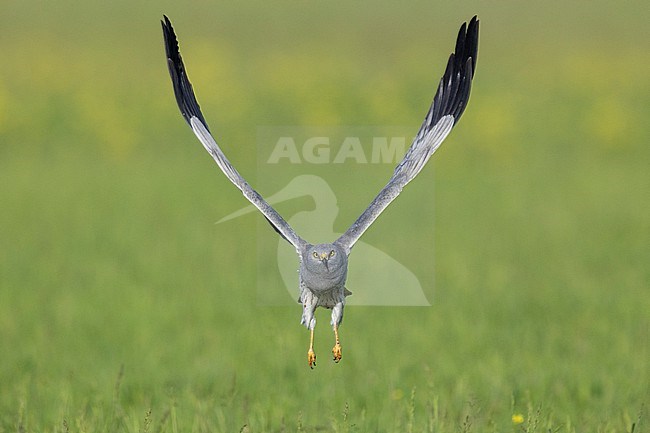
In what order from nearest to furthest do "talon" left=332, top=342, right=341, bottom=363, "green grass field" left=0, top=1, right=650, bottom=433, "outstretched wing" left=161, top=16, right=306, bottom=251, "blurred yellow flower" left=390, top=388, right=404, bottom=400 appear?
"talon" left=332, top=342, right=341, bottom=363
"outstretched wing" left=161, top=16, right=306, bottom=251
"blurred yellow flower" left=390, top=388, right=404, bottom=400
"green grass field" left=0, top=1, right=650, bottom=433

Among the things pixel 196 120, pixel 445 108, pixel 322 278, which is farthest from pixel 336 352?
pixel 445 108

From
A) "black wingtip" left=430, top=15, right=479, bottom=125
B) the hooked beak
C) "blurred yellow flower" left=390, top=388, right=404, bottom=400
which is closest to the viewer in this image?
the hooked beak

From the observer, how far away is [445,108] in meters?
5.59

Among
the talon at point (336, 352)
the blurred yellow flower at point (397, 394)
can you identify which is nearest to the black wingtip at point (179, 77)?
the talon at point (336, 352)

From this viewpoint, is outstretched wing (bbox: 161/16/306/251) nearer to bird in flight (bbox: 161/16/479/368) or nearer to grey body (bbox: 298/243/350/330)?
bird in flight (bbox: 161/16/479/368)

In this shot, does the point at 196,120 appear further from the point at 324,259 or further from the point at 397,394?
the point at 397,394

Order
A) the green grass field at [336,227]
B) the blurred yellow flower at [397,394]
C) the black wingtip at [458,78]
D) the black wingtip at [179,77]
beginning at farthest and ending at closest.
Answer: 1. the green grass field at [336,227]
2. the blurred yellow flower at [397,394]
3. the black wingtip at [458,78]
4. the black wingtip at [179,77]

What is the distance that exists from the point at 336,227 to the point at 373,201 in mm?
9331

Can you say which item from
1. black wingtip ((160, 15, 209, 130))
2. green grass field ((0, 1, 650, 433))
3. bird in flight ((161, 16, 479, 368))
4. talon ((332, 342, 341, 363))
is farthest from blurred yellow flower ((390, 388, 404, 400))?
talon ((332, 342, 341, 363))

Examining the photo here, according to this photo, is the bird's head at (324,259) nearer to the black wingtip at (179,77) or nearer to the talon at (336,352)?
the talon at (336,352)

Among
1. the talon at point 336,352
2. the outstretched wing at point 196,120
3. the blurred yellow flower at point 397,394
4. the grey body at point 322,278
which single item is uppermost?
the outstretched wing at point 196,120

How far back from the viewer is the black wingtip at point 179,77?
5078 millimetres

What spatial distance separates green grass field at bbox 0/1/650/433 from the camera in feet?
Answer: 28.2

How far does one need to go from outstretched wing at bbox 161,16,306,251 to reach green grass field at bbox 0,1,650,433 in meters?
1.75
